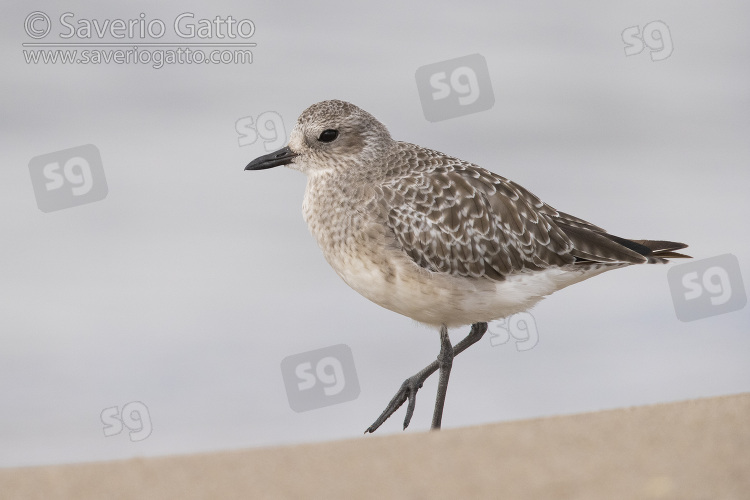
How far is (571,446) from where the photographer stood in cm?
430

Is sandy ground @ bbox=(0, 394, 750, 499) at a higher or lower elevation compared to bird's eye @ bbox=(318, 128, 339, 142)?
lower

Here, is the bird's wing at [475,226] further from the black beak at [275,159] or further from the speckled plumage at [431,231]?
the black beak at [275,159]

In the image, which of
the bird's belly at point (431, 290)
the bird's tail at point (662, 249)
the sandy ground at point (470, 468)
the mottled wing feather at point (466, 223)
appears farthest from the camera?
the bird's tail at point (662, 249)

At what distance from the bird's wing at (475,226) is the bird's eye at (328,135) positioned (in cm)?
56

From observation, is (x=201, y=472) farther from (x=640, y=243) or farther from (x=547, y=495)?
(x=640, y=243)

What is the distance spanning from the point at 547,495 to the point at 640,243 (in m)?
4.32

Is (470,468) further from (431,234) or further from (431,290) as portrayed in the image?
(431,234)

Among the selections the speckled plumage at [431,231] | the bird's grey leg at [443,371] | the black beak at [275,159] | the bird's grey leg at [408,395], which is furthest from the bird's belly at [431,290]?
the black beak at [275,159]

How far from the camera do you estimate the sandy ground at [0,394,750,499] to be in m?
3.77

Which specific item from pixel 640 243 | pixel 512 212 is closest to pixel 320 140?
pixel 512 212

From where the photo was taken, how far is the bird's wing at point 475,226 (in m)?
7.01

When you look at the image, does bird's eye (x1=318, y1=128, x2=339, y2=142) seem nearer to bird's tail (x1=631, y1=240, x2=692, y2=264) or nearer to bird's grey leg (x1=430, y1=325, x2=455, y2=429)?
bird's grey leg (x1=430, y1=325, x2=455, y2=429)

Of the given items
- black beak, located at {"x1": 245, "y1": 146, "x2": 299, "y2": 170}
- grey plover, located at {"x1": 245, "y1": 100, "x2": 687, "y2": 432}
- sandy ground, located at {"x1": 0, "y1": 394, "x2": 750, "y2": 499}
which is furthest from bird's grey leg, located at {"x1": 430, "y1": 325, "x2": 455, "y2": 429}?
sandy ground, located at {"x1": 0, "y1": 394, "x2": 750, "y2": 499}

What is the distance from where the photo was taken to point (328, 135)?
7641mm
